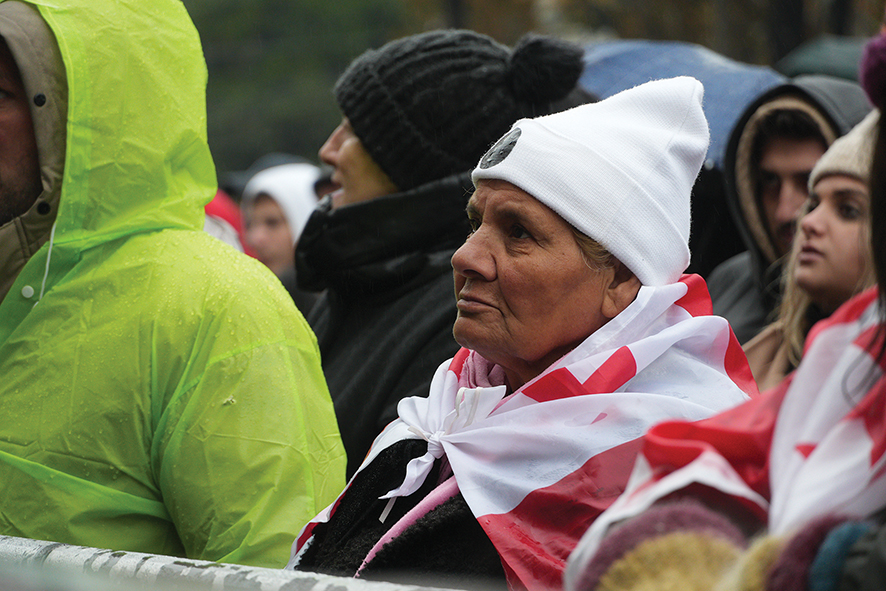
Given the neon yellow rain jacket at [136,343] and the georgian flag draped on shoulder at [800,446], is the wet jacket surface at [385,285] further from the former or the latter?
the georgian flag draped on shoulder at [800,446]

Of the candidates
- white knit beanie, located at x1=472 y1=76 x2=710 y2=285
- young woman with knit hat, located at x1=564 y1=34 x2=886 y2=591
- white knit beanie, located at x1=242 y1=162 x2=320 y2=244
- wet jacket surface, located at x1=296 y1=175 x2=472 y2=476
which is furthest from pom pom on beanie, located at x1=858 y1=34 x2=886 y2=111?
white knit beanie, located at x1=242 y1=162 x2=320 y2=244

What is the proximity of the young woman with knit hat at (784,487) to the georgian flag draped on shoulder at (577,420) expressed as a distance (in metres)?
0.65

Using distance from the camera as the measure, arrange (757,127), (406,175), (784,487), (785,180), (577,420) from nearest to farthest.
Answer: (784,487) < (577,420) < (406,175) < (785,180) < (757,127)

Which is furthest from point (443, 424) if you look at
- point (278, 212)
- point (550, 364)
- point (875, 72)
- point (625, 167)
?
point (278, 212)

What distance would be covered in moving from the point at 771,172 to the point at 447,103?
191cm

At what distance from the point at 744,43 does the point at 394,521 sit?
1134 centimetres

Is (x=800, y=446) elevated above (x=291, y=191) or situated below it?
above

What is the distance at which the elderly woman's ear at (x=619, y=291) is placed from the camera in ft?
6.86

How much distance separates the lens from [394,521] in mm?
2141

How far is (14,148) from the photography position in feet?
7.78

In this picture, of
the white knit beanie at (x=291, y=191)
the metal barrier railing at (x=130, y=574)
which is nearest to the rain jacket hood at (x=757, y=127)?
the metal barrier railing at (x=130, y=574)

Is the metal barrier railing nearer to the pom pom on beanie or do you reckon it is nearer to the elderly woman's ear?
the pom pom on beanie

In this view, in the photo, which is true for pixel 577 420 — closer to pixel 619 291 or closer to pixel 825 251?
pixel 619 291

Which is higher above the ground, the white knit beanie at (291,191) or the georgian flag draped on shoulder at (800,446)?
the georgian flag draped on shoulder at (800,446)
